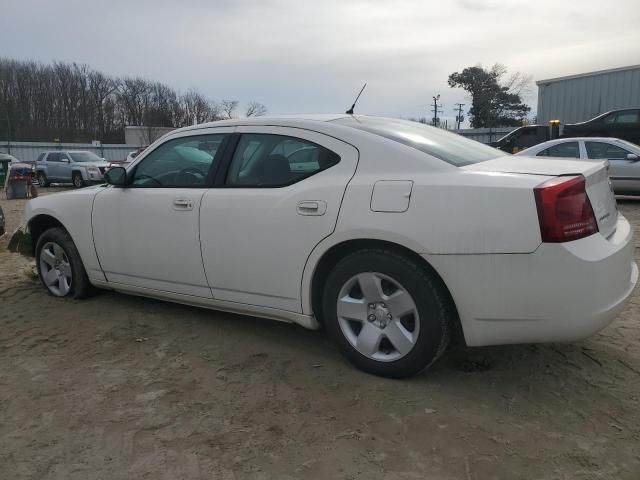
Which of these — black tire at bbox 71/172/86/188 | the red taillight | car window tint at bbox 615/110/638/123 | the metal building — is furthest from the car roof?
the metal building

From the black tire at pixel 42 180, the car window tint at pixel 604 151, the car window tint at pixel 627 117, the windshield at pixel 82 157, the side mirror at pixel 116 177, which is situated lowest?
the black tire at pixel 42 180

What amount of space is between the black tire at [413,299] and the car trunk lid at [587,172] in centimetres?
64

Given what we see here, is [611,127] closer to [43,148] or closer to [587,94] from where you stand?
[587,94]

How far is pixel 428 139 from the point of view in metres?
3.30

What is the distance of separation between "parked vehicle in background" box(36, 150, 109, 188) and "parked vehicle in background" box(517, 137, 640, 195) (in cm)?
1645

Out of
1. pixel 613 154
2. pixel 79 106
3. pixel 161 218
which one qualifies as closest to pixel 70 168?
pixel 613 154

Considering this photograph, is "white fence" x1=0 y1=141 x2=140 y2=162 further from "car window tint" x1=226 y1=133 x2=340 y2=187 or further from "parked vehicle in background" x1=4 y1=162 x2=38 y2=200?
"car window tint" x1=226 y1=133 x2=340 y2=187

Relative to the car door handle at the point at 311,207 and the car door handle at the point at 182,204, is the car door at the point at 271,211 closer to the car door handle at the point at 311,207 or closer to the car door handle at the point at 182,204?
the car door handle at the point at 311,207

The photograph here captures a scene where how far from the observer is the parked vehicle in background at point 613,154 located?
1036 cm

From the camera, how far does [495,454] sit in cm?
229

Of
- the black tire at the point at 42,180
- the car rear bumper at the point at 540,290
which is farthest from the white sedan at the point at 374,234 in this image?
the black tire at the point at 42,180

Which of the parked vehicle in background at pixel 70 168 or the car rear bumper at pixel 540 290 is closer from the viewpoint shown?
the car rear bumper at pixel 540 290

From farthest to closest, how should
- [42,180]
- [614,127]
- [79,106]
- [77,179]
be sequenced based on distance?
[79,106]
[42,180]
[77,179]
[614,127]

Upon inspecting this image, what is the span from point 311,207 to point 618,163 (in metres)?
9.55
